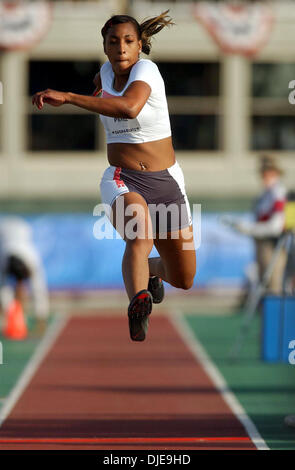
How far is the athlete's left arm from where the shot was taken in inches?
221

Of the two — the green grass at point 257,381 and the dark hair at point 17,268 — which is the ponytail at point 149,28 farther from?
the dark hair at point 17,268

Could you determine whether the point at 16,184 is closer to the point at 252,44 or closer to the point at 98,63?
the point at 98,63

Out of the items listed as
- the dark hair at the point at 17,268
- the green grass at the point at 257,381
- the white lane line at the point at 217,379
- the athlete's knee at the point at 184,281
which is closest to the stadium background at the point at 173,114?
the white lane line at the point at 217,379

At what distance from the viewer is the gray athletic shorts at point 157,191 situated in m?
6.35

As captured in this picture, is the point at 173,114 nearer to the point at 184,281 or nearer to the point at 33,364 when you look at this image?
the point at 33,364

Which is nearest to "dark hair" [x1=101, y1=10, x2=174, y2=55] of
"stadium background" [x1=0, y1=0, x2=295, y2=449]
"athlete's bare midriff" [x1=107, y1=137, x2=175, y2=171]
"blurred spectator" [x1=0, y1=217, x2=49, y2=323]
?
"athlete's bare midriff" [x1=107, y1=137, x2=175, y2=171]

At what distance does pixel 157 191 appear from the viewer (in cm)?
638

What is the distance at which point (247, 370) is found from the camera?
38.7ft

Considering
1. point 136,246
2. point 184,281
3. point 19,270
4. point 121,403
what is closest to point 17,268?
point 19,270

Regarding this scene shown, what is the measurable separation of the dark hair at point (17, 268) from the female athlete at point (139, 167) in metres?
8.38

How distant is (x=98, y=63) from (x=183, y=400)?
1373 cm

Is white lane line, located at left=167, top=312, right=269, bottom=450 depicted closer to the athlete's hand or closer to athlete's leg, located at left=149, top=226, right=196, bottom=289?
athlete's leg, located at left=149, top=226, right=196, bottom=289

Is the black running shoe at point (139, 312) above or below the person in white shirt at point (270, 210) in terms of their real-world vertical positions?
below
